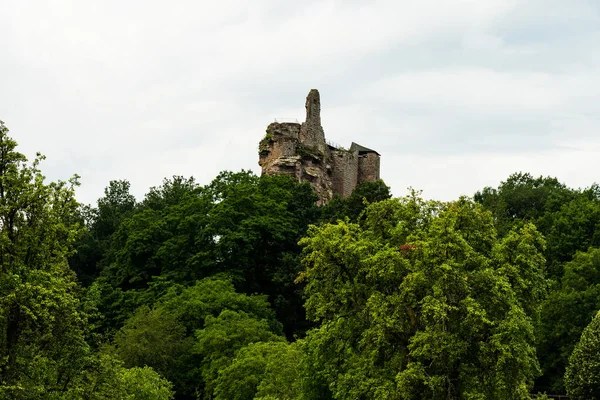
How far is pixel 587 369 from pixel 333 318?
39.8 ft

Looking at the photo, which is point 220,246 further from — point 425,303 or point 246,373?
point 425,303

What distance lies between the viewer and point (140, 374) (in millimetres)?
33375

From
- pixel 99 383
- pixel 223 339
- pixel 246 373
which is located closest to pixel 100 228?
pixel 223 339

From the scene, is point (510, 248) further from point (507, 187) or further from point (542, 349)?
point (507, 187)

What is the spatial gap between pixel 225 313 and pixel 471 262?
662 inches

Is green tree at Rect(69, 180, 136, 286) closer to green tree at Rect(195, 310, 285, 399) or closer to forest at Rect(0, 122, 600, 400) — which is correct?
forest at Rect(0, 122, 600, 400)

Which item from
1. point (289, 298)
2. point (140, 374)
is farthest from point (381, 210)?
point (289, 298)

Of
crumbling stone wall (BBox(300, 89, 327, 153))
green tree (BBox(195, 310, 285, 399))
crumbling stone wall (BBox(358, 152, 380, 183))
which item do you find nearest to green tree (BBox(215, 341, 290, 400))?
green tree (BBox(195, 310, 285, 399))

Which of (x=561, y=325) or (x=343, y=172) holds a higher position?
(x=343, y=172)

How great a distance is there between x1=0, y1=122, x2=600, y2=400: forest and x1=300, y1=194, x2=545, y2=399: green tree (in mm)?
53

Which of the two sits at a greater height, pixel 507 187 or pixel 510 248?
pixel 507 187

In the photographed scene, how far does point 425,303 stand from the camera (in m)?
25.4

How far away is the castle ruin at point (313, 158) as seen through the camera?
70.6 m

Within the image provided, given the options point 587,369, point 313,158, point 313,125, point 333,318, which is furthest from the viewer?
point 313,125
